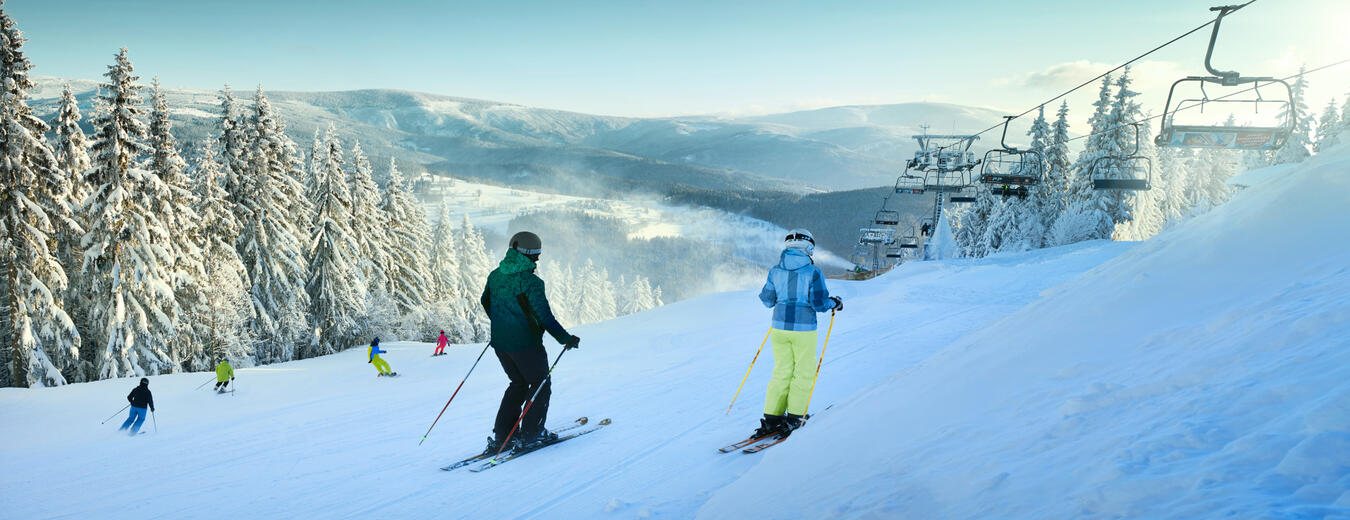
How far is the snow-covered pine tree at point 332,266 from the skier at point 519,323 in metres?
26.0

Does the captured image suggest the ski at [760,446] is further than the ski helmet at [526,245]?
No

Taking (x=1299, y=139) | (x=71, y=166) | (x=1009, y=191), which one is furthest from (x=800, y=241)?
(x=1299, y=139)

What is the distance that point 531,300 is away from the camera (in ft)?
19.1

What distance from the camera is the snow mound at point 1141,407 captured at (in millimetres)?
2279

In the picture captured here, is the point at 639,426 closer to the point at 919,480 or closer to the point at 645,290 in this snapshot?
the point at 919,480

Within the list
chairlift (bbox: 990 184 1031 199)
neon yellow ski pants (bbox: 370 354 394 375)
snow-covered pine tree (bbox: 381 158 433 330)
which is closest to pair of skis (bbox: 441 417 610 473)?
neon yellow ski pants (bbox: 370 354 394 375)

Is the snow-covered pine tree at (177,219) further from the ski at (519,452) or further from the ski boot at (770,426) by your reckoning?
the ski boot at (770,426)

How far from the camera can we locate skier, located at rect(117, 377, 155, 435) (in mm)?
10164

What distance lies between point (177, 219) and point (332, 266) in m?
6.87

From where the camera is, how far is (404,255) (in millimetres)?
35188

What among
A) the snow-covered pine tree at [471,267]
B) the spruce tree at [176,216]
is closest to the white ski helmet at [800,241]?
the spruce tree at [176,216]

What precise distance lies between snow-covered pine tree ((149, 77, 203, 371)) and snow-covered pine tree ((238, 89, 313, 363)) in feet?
7.31

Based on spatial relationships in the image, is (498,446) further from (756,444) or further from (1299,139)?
(1299,139)

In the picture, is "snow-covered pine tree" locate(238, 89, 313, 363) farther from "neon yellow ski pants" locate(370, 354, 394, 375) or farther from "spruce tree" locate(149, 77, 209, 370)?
"neon yellow ski pants" locate(370, 354, 394, 375)
